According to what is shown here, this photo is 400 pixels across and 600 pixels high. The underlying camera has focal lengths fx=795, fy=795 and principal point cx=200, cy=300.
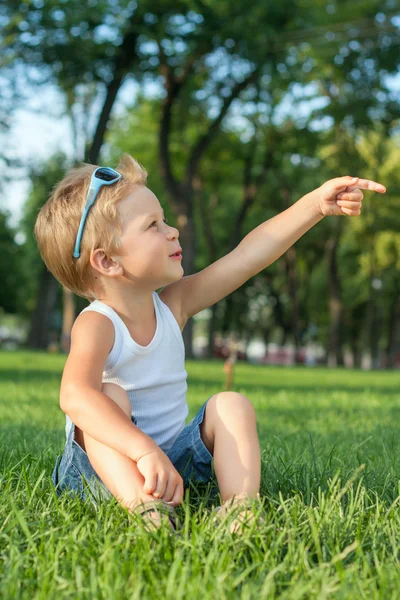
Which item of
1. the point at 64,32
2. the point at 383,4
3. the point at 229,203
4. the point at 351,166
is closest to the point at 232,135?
the point at 351,166

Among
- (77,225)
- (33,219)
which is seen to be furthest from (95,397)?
(33,219)

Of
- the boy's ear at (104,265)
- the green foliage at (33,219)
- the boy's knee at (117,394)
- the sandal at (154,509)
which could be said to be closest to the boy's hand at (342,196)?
the boy's ear at (104,265)

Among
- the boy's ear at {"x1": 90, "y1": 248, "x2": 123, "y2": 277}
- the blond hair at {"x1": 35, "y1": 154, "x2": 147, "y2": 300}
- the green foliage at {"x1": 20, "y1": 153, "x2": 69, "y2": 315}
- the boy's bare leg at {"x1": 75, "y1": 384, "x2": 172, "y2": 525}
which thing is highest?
the green foliage at {"x1": 20, "y1": 153, "x2": 69, "y2": 315}

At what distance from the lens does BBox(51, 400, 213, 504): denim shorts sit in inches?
110

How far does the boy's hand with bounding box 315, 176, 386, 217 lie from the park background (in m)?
1.07

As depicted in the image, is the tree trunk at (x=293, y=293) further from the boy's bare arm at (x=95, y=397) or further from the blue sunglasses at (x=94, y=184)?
the boy's bare arm at (x=95, y=397)

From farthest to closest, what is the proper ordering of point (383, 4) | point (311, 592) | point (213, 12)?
point (383, 4)
point (213, 12)
point (311, 592)

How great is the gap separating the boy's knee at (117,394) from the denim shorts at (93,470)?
21 centimetres

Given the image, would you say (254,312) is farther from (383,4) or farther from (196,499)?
(196,499)

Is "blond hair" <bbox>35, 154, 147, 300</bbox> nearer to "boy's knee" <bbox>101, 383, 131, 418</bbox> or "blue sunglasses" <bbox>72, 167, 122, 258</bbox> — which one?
"blue sunglasses" <bbox>72, 167, 122, 258</bbox>

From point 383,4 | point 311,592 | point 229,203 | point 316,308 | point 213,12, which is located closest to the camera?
point 311,592

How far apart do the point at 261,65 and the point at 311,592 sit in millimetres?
20545

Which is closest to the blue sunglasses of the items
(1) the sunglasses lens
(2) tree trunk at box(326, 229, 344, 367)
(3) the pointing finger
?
(1) the sunglasses lens

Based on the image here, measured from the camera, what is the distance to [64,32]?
16297 mm
